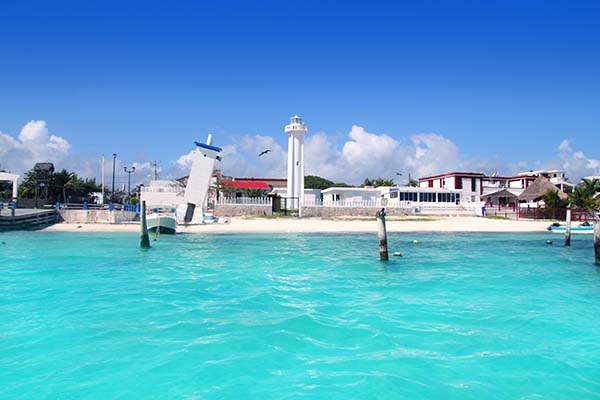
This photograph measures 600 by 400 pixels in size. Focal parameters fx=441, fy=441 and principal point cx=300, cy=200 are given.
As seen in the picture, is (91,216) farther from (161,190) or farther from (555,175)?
(555,175)

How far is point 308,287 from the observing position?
46.5 feet

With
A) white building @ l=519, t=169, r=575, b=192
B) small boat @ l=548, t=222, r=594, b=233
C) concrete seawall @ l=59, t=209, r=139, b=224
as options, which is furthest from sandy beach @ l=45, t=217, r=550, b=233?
white building @ l=519, t=169, r=575, b=192

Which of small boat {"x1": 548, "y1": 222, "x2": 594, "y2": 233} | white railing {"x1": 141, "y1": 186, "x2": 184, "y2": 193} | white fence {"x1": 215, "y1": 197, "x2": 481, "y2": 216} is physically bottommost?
small boat {"x1": 548, "y1": 222, "x2": 594, "y2": 233}

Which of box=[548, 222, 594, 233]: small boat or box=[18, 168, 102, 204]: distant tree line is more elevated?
box=[18, 168, 102, 204]: distant tree line

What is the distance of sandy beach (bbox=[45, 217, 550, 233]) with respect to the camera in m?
34.3

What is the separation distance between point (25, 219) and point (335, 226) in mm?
24191

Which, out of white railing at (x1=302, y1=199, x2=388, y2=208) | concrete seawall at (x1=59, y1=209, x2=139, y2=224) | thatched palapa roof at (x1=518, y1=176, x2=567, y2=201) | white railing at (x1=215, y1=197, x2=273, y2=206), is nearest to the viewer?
concrete seawall at (x1=59, y1=209, x2=139, y2=224)

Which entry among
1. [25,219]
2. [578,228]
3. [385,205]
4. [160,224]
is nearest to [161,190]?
[25,219]

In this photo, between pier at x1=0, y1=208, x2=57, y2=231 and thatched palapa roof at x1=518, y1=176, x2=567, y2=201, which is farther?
thatched palapa roof at x1=518, y1=176, x2=567, y2=201

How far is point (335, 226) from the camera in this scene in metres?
37.2

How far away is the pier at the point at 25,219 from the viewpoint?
108ft

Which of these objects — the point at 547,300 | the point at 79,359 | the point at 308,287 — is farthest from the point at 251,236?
the point at 79,359

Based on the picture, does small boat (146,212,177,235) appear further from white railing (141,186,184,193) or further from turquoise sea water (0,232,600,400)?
turquoise sea water (0,232,600,400)

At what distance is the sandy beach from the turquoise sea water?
14.9 meters
